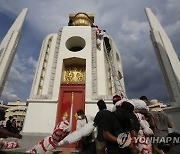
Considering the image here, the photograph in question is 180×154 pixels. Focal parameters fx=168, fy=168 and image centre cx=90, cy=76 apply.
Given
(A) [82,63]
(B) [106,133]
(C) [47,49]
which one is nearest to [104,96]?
(A) [82,63]

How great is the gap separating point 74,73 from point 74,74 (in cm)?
9

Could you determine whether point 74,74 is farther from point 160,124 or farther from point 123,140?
point 123,140

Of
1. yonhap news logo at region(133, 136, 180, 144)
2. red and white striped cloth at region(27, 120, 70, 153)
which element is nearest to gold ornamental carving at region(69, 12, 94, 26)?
red and white striped cloth at region(27, 120, 70, 153)

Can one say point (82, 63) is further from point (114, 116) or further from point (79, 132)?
point (114, 116)

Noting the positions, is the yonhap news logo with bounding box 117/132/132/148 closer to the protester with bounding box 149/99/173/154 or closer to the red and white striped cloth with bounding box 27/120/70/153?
the protester with bounding box 149/99/173/154

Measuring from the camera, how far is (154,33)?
35.7ft

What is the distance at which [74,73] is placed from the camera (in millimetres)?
11133

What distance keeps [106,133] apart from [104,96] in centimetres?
671

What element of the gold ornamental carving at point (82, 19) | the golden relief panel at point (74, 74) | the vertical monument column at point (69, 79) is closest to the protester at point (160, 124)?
the vertical monument column at point (69, 79)

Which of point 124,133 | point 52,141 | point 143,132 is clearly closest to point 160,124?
point 143,132

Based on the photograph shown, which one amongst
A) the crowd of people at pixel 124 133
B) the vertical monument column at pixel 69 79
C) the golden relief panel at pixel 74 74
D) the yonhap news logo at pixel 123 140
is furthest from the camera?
the golden relief panel at pixel 74 74

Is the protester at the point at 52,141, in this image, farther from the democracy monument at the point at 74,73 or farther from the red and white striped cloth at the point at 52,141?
the democracy monument at the point at 74,73

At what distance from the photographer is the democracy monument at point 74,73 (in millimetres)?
8703

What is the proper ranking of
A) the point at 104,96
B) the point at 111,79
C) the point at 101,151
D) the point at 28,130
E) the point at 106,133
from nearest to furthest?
the point at 106,133
the point at 101,151
the point at 28,130
the point at 104,96
the point at 111,79
